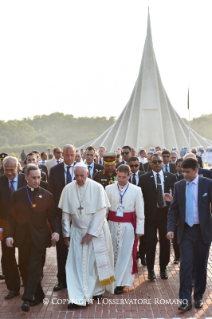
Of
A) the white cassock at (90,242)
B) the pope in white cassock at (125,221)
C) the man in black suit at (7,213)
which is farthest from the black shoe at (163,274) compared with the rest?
the man in black suit at (7,213)

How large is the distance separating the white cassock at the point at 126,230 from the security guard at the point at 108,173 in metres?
0.88

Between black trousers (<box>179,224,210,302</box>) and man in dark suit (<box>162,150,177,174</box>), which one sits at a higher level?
man in dark suit (<box>162,150,177,174</box>)

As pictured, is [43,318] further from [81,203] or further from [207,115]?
[207,115]

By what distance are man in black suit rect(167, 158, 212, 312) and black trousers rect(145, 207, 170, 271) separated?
3.78 ft

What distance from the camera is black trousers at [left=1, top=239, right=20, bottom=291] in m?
5.31

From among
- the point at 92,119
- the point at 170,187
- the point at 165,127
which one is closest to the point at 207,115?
the point at 92,119

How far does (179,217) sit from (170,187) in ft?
4.40

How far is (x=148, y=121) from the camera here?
35.9 meters

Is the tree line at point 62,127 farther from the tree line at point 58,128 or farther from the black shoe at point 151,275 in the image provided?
the black shoe at point 151,275

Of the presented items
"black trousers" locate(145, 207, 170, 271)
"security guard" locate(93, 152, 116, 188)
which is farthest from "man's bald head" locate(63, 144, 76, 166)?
"black trousers" locate(145, 207, 170, 271)

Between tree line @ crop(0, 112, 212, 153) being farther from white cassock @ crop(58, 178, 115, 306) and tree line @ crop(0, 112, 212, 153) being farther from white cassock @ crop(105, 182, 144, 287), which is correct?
white cassock @ crop(58, 178, 115, 306)

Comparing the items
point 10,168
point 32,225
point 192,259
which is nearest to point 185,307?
point 192,259

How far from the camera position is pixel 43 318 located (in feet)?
14.8

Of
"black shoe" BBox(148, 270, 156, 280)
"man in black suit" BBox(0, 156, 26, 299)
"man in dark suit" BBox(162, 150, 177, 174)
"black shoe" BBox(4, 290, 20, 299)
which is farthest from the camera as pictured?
"man in dark suit" BBox(162, 150, 177, 174)
